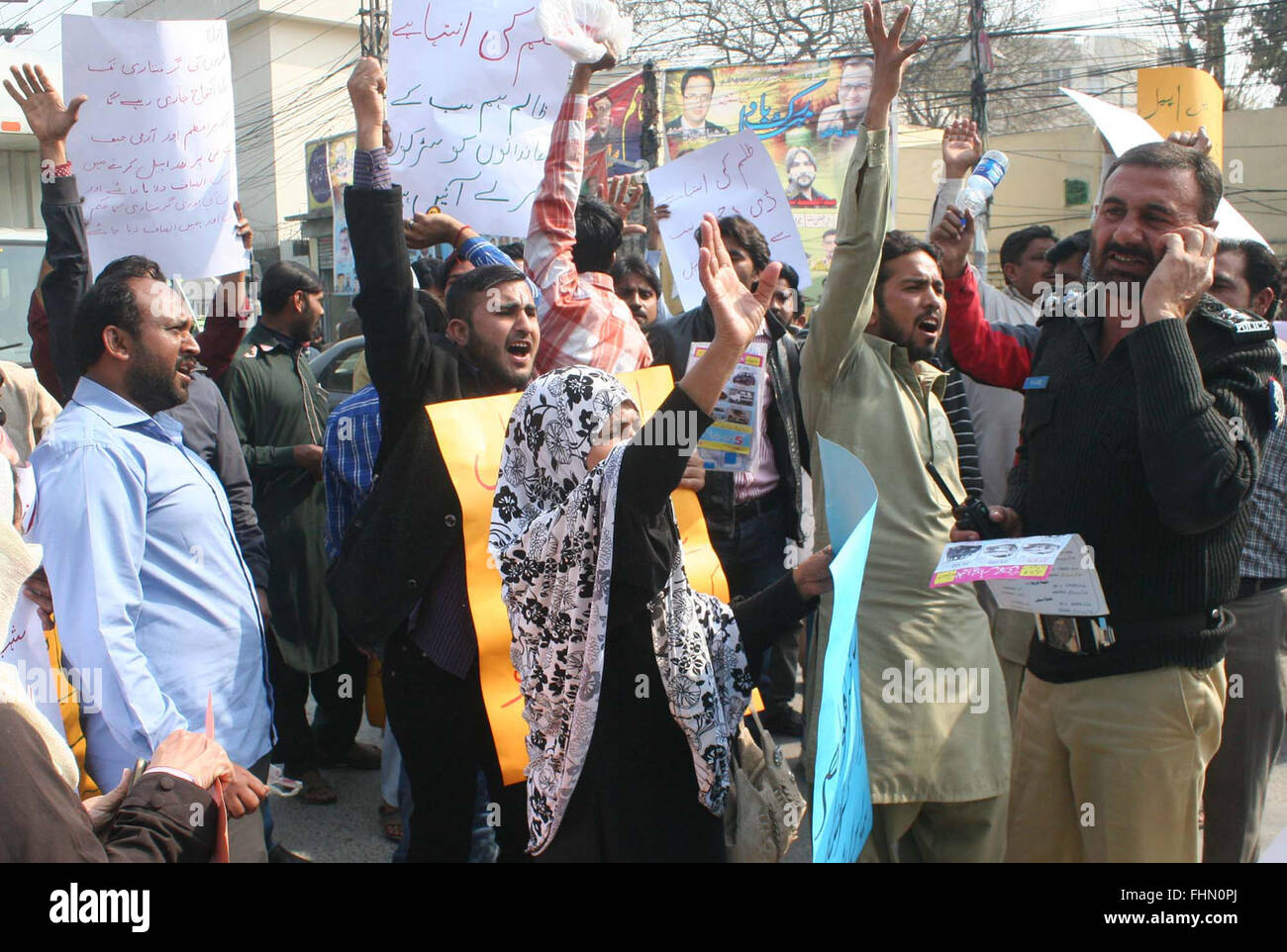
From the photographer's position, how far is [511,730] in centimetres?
284

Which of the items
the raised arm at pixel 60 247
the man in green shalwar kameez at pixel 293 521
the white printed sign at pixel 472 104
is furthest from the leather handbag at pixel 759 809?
the man in green shalwar kameez at pixel 293 521

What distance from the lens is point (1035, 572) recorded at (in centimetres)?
211

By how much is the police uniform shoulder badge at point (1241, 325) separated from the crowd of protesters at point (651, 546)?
0.03ft

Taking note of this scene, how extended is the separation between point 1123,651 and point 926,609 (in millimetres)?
583

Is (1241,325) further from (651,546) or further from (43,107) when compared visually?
(43,107)

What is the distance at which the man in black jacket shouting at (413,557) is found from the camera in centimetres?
286

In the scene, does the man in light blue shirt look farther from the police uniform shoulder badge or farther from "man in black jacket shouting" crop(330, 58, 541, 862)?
the police uniform shoulder badge

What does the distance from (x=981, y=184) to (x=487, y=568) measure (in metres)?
1.97

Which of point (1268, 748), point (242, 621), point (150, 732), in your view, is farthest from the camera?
point (1268, 748)

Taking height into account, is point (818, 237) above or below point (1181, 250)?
below

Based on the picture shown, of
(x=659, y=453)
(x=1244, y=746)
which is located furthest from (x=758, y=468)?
(x=659, y=453)

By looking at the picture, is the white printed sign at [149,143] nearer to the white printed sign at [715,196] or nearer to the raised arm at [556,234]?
the raised arm at [556,234]

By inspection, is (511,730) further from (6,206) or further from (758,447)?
(6,206)
